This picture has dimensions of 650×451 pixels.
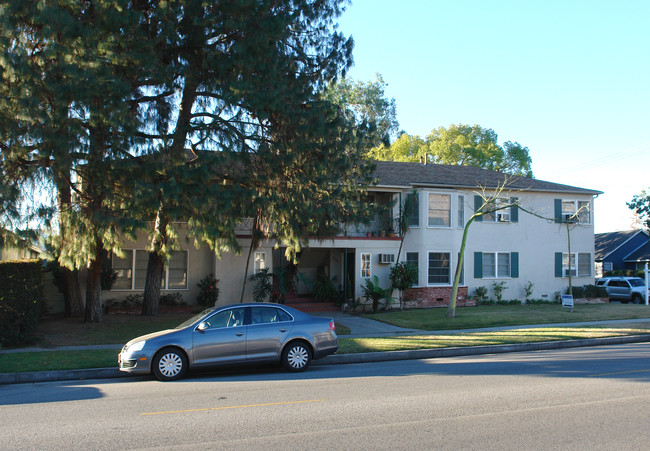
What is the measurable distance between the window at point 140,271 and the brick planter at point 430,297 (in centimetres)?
983

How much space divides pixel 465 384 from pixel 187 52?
10.9 metres

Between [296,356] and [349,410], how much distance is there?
3.88 metres

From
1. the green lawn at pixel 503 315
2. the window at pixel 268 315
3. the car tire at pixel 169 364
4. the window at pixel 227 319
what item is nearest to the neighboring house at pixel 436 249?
the green lawn at pixel 503 315

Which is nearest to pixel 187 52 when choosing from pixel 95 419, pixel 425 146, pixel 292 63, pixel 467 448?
pixel 292 63

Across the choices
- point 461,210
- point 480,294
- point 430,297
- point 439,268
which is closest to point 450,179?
point 461,210

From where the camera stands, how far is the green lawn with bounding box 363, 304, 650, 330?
19203 mm

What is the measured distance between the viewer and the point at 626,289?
32.0 metres

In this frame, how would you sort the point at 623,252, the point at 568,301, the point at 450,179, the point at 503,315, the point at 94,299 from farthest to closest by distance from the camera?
the point at 623,252 < the point at 450,179 < the point at 568,301 < the point at 503,315 < the point at 94,299

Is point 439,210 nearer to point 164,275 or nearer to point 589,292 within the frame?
point 589,292

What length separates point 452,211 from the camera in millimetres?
25625

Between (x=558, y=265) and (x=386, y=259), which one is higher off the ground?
(x=386, y=259)

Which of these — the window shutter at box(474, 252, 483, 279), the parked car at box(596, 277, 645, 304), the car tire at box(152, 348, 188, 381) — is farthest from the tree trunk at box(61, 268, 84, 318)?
the parked car at box(596, 277, 645, 304)

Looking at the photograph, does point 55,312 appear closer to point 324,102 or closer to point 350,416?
point 324,102

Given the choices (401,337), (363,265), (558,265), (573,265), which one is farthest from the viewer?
(573,265)
